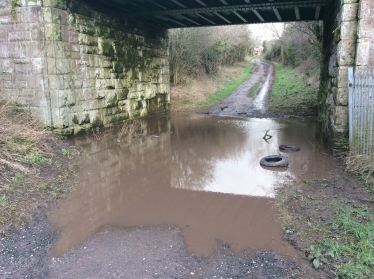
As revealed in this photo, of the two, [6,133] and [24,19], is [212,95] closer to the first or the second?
[24,19]

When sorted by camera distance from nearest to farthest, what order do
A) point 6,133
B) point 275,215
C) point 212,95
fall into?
1. point 275,215
2. point 6,133
3. point 212,95

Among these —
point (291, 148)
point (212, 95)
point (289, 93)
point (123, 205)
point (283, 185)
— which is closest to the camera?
point (123, 205)

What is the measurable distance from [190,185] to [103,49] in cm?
691

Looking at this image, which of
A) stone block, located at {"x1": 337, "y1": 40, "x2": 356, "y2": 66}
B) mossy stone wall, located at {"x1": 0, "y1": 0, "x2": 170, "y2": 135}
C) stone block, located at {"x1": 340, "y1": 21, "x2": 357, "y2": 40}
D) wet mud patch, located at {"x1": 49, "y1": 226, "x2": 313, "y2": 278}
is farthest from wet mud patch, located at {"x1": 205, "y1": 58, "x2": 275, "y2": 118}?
wet mud patch, located at {"x1": 49, "y1": 226, "x2": 313, "y2": 278}

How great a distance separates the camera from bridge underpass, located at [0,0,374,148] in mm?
7820

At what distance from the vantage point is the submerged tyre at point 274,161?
771 centimetres

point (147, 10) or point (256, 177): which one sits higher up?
point (147, 10)

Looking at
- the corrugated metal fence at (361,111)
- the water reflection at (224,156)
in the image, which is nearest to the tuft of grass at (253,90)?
the water reflection at (224,156)

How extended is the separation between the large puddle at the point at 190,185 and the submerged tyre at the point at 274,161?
0.19m

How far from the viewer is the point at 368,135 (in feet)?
22.2

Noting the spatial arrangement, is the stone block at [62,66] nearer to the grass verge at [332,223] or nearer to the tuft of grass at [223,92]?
the grass verge at [332,223]

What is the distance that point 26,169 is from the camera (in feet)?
20.3

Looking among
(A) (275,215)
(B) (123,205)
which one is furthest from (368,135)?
(B) (123,205)

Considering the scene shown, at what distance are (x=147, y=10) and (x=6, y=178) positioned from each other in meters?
8.65
